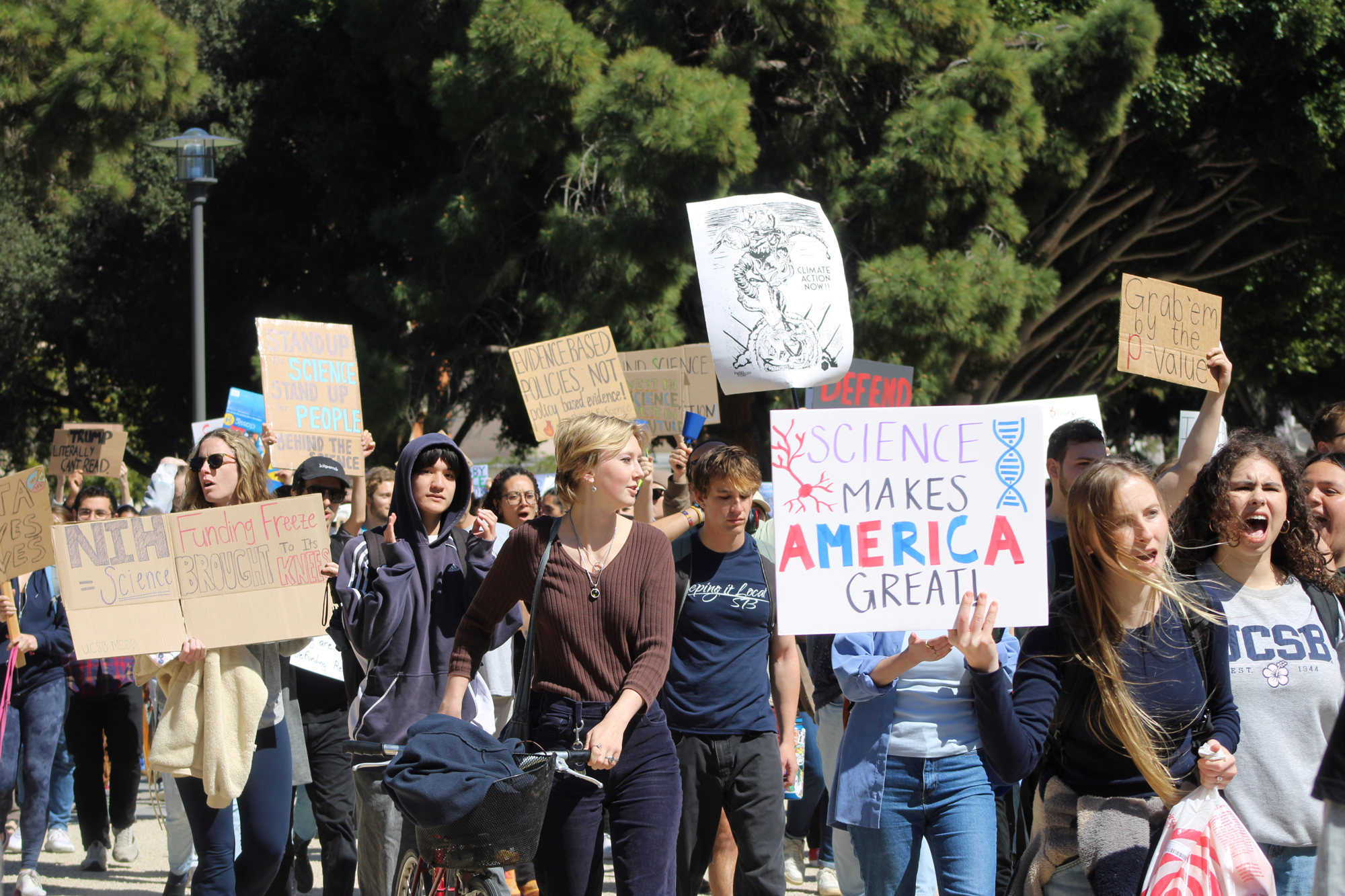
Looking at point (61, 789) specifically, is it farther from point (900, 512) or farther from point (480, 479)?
point (900, 512)

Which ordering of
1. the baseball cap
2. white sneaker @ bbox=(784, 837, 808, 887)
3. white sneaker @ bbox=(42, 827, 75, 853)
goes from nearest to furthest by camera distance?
the baseball cap
white sneaker @ bbox=(784, 837, 808, 887)
white sneaker @ bbox=(42, 827, 75, 853)

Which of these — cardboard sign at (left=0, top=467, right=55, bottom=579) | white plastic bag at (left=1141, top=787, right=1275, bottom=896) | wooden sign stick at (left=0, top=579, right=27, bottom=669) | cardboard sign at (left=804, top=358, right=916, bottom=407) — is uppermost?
cardboard sign at (left=804, top=358, right=916, bottom=407)

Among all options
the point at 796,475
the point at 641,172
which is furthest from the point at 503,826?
the point at 641,172

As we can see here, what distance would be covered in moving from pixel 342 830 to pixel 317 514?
153cm

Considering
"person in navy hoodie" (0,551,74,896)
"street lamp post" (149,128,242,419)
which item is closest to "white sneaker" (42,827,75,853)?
"person in navy hoodie" (0,551,74,896)

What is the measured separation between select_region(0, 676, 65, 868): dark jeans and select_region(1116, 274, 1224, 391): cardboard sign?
544cm

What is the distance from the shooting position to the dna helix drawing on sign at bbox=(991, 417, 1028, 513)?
3.20 metres

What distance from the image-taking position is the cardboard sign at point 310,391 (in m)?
6.70

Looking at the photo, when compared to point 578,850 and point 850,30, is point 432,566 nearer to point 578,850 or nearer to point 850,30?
point 578,850

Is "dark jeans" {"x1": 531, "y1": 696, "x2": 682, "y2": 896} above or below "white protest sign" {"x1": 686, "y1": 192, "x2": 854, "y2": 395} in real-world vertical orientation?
below

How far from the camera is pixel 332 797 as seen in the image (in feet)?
18.1

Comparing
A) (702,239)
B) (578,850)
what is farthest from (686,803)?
(702,239)

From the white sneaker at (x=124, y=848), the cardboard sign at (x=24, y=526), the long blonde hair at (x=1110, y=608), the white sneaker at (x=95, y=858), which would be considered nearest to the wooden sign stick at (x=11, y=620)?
the cardboard sign at (x=24, y=526)

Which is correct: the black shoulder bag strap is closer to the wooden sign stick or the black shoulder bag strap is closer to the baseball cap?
the baseball cap
